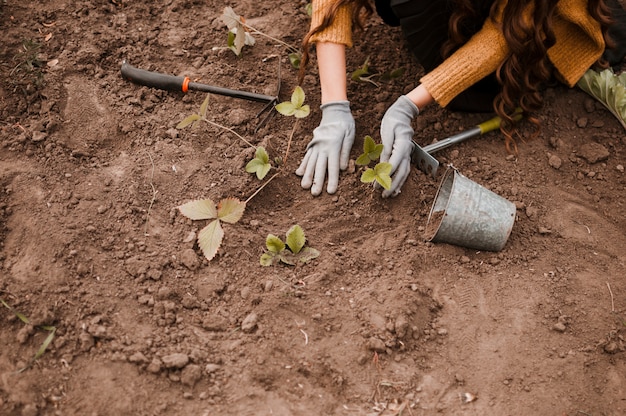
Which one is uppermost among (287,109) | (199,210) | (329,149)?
(287,109)

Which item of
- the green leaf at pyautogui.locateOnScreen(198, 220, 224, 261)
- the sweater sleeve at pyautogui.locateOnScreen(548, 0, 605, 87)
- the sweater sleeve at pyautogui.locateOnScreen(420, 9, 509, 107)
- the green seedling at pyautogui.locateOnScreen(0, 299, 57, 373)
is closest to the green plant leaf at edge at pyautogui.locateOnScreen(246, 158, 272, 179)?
the green leaf at pyautogui.locateOnScreen(198, 220, 224, 261)

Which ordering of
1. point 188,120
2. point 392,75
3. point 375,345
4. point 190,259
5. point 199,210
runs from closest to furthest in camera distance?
1. point 375,345
2. point 190,259
3. point 199,210
4. point 188,120
5. point 392,75

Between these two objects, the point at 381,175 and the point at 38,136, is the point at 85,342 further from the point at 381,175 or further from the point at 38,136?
the point at 381,175

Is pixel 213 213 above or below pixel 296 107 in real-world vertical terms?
below

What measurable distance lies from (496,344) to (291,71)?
1516 mm

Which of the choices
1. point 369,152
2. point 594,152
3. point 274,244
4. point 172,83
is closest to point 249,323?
point 274,244

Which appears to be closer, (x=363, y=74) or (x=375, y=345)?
(x=375, y=345)

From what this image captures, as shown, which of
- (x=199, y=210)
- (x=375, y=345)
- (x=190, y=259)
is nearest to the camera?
(x=375, y=345)

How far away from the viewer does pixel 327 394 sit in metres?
1.88

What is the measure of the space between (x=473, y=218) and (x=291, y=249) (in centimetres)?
67

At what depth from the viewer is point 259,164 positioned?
2342 millimetres

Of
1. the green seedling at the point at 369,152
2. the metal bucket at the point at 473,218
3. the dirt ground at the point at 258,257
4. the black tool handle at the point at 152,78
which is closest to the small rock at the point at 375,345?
the dirt ground at the point at 258,257

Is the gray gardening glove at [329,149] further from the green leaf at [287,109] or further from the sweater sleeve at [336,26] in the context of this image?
the sweater sleeve at [336,26]

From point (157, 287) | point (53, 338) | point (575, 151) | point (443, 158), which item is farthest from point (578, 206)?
point (53, 338)
